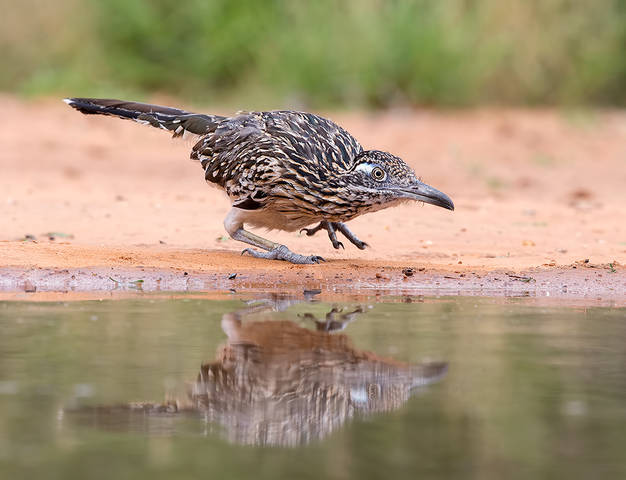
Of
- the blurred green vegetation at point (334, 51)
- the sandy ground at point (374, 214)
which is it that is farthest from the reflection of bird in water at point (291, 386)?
the blurred green vegetation at point (334, 51)

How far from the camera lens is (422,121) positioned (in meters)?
16.3

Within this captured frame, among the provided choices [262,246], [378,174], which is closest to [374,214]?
[262,246]

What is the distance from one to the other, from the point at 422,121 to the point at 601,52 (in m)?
2.79

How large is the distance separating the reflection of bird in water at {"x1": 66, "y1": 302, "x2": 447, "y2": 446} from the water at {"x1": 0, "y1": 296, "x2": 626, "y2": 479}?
11 millimetres

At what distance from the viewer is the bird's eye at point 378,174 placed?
24.8 ft

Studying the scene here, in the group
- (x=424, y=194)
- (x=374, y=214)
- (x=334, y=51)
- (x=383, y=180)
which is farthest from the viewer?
(x=334, y=51)

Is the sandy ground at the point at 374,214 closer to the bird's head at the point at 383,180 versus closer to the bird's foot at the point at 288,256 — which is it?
the bird's foot at the point at 288,256

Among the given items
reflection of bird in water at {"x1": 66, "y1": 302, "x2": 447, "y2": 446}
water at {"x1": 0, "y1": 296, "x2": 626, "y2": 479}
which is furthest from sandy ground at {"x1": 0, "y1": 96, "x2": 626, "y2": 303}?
reflection of bird in water at {"x1": 66, "y1": 302, "x2": 447, "y2": 446}

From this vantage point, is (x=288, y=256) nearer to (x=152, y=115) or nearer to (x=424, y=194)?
(x=424, y=194)

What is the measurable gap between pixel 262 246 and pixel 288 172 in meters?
0.93

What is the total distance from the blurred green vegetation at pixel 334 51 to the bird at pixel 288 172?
8.09 meters

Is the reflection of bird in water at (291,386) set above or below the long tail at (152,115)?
below

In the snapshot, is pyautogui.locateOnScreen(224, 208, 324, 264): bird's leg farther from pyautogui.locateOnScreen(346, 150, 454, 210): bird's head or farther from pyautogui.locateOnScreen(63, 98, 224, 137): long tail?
pyautogui.locateOnScreen(346, 150, 454, 210): bird's head

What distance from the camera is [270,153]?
25.5ft
